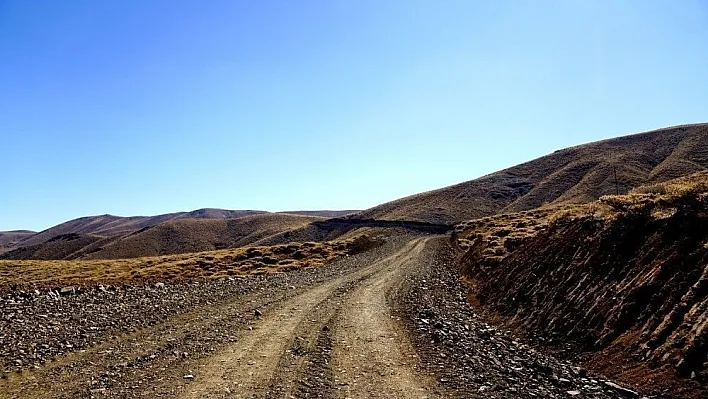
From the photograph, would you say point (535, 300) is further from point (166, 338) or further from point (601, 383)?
point (166, 338)

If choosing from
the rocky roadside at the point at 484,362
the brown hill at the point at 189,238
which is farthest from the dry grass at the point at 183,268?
the brown hill at the point at 189,238

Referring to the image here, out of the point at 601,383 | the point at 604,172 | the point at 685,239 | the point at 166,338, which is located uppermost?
the point at 604,172

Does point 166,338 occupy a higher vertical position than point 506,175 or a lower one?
lower

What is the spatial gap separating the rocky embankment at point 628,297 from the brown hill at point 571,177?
9309 cm

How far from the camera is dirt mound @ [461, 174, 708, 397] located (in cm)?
873

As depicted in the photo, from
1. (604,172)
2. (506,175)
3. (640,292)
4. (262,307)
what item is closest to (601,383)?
(640,292)

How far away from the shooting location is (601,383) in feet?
29.2

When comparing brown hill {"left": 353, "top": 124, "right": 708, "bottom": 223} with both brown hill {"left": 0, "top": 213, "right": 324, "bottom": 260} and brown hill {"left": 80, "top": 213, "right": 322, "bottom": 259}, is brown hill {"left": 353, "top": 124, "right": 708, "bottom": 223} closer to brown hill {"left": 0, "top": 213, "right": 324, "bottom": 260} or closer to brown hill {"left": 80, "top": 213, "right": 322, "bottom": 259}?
brown hill {"left": 80, "top": 213, "right": 322, "bottom": 259}

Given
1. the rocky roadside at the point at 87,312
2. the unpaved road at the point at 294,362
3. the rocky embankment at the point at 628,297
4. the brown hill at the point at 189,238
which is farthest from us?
the brown hill at the point at 189,238

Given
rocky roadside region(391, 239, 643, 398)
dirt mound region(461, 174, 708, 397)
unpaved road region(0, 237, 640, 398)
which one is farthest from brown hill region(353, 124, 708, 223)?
unpaved road region(0, 237, 640, 398)

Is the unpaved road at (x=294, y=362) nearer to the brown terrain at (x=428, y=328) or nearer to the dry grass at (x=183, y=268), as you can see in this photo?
the brown terrain at (x=428, y=328)

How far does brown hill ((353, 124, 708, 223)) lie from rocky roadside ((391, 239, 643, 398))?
95506 millimetres

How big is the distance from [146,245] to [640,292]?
577 feet

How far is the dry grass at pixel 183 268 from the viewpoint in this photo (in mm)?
35006
